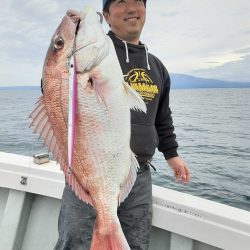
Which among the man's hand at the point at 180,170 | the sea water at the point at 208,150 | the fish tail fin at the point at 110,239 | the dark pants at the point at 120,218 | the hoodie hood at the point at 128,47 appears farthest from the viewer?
the sea water at the point at 208,150

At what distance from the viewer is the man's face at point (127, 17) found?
1978 millimetres

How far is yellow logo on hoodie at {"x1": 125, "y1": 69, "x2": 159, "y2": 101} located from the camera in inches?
76.0

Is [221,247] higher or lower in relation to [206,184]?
higher

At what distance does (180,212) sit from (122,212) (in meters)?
0.47

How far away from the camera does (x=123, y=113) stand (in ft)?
4.62

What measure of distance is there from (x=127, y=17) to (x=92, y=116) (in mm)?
878

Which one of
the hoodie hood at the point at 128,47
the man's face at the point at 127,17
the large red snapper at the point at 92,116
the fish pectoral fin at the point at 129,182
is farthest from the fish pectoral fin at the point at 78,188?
the man's face at the point at 127,17

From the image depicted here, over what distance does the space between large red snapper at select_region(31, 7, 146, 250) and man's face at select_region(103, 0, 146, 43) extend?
59 cm

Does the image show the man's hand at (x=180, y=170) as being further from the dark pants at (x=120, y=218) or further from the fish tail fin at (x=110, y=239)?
the fish tail fin at (x=110, y=239)

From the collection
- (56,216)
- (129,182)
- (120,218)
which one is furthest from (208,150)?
(129,182)

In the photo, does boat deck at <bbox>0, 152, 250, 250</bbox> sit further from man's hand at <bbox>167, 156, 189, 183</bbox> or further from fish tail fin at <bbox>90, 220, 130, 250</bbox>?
fish tail fin at <bbox>90, 220, 130, 250</bbox>

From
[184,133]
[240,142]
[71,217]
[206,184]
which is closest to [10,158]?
[71,217]

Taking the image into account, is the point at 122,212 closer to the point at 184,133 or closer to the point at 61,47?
the point at 61,47

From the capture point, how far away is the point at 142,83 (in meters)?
1.97
